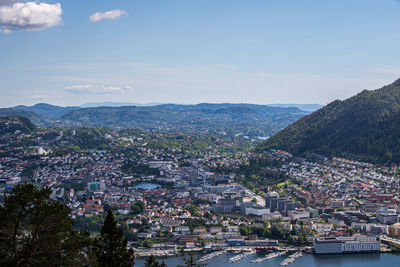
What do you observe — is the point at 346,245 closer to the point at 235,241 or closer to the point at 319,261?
the point at 319,261

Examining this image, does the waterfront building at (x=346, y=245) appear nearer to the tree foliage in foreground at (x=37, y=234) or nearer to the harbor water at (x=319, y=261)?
the harbor water at (x=319, y=261)

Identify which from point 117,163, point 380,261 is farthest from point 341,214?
point 117,163

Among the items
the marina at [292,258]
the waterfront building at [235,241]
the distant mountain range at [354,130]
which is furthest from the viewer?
the distant mountain range at [354,130]

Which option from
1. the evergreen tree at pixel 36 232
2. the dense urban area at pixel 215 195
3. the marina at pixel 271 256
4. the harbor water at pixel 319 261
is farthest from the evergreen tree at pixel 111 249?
the marina at pixel 271 256

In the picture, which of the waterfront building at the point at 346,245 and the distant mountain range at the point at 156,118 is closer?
the waterfront building at the point at 346,245

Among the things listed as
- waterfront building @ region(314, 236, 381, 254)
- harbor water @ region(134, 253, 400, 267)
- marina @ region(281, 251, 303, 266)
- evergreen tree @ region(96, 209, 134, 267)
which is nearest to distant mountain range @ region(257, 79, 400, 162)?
waterfront building @ region(314, 236, 381, 254)

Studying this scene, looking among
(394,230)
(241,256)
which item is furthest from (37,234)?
(394,230)

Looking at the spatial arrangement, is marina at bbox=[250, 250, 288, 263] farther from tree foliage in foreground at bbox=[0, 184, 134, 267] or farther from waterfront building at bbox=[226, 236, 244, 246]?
tree foliage in foreground at bbox=[0, 184, 134, 267]
